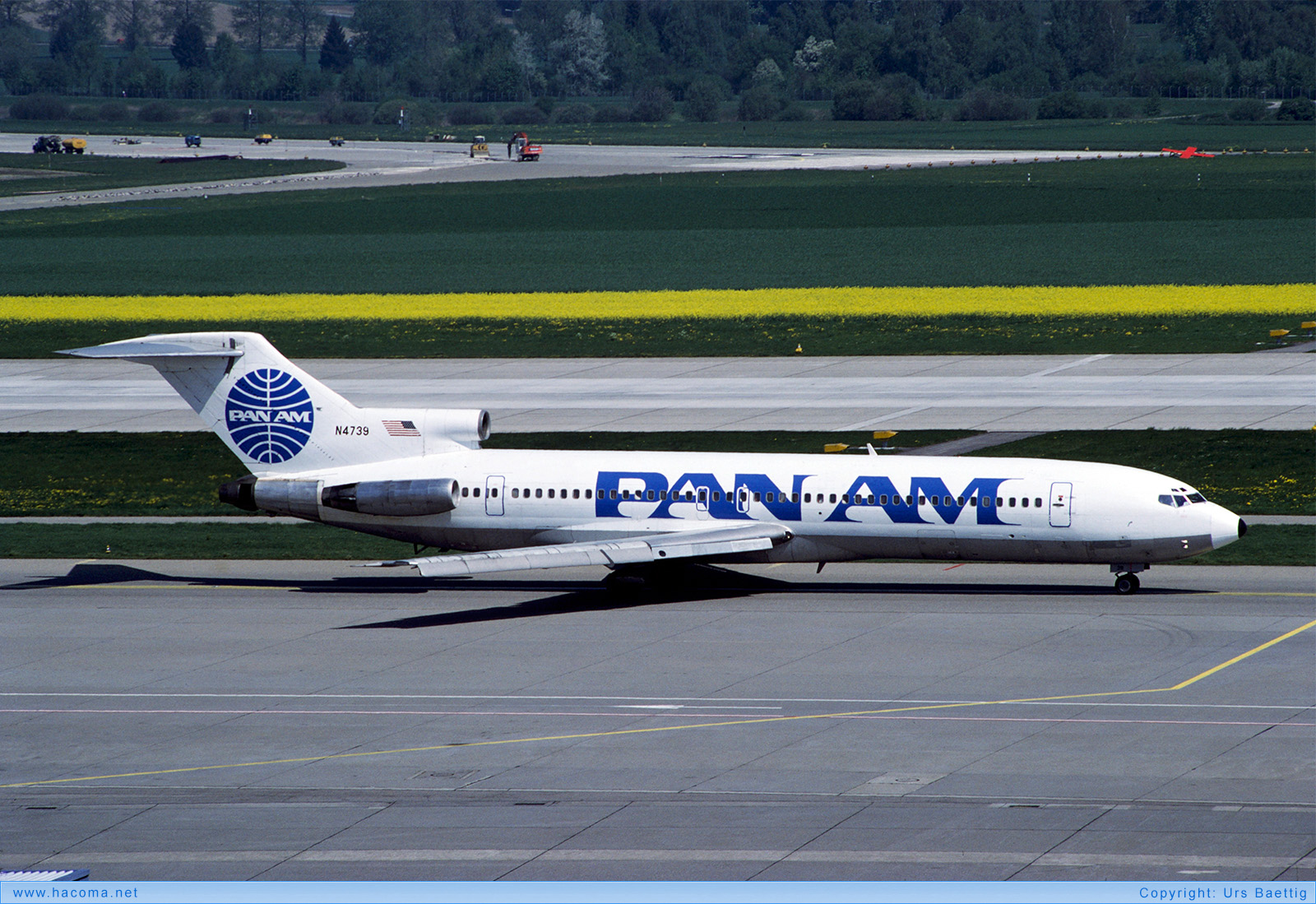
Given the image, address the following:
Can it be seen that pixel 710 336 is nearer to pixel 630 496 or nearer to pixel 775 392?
pixel 775 392

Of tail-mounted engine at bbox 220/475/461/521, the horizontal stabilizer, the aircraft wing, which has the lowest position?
the aircraft wing

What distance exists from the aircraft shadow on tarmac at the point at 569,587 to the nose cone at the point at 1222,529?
1.39 metres

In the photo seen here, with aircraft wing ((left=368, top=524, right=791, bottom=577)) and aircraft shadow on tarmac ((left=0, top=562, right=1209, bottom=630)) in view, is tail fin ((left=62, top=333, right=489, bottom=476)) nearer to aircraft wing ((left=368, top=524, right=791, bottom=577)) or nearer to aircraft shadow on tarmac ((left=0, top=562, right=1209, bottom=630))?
aircraft shadow on tarmac ((left=0, top=562, right=1209, bottom=630))

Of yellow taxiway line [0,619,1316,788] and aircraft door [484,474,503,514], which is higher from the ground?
aircraft door [484,474,503,514]

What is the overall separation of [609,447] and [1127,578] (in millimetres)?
19212

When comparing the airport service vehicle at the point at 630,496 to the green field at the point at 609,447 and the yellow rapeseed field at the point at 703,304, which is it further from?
the yellow rapeseed field at the point at 703,304

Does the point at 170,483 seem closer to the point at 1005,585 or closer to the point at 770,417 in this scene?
the point at 770,417

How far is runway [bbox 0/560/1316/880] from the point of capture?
22.8 metres

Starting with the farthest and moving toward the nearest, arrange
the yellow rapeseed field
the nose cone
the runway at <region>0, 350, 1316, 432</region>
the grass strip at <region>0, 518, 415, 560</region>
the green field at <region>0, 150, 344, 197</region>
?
the green field at <region>0, 150, 344, 197</region> → the yellow rapeseed field → the runway at <region>0, 350, 1316, 432</region> → the grass strip at <region>0, 518, 415, 560</region> → the nose cone

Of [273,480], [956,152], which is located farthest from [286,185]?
[273,480]

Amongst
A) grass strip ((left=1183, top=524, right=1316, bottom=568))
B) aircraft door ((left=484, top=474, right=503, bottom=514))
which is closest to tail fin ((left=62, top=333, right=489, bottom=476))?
aircraft door ((left=484, top=474, right=503, bottom=514))

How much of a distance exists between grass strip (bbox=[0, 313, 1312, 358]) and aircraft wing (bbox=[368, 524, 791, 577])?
33586mm

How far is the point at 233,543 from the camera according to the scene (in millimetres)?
45625

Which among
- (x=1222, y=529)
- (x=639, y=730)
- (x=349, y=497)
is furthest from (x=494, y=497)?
(x=1222, y=529)
